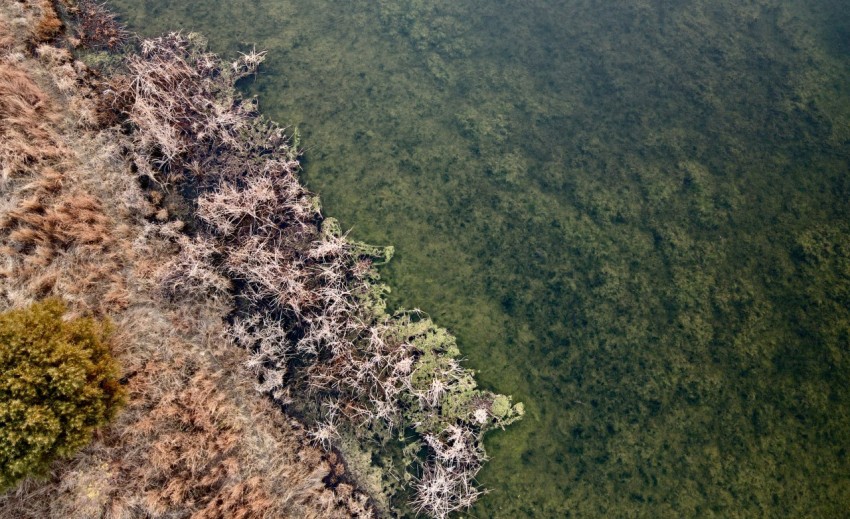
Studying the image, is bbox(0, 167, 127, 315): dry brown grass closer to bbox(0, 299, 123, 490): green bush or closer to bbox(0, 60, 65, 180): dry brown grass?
bbox(0, 60, 65, 180): dry brown grass

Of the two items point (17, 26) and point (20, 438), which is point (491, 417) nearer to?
point (20, 438)

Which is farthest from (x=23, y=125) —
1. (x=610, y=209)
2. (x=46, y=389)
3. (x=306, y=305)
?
(x=610, y=209)

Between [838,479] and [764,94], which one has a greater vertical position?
[764,94]

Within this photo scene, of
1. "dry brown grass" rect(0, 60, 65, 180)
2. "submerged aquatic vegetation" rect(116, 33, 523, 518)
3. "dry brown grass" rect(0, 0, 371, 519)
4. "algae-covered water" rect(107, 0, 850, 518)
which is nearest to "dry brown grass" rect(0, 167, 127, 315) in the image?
"dry brown grass" rect(0, 0, 371, 519)

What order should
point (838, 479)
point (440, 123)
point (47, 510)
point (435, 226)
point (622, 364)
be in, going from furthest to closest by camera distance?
point (440, 123), point (435, 226), point (622, 364), point (838, 479), point (47, 510)

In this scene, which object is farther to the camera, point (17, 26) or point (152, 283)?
point (17, 26)

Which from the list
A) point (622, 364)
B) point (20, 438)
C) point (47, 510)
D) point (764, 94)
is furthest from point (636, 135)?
point (47, 510)

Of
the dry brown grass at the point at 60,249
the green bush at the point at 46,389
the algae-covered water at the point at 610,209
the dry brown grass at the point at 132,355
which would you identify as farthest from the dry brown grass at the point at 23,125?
the green bush at the point at 46,389
